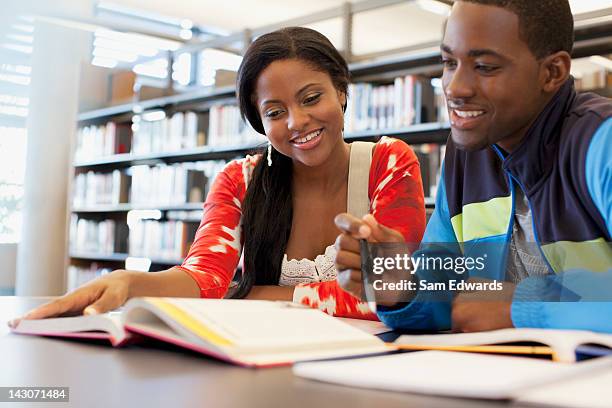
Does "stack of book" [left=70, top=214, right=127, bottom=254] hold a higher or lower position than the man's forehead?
lower

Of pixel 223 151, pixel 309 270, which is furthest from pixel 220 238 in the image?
pixel 223 151

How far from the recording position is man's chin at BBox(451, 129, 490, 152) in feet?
3.43

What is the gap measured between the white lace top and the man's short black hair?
64cm

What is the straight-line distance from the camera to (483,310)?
875 millimetres

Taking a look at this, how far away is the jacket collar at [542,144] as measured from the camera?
39.9 inches

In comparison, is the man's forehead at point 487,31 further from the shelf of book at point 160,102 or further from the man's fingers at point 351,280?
the shelf of book at point 160,102

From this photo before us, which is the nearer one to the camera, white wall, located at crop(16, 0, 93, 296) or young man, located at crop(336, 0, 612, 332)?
young man, located at crop(336, 0, 612, 332)

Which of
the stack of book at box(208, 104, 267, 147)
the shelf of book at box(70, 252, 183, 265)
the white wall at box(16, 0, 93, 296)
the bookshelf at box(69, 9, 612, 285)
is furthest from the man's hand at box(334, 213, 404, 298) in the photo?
the white wall at box(16, 0, 93, 296)

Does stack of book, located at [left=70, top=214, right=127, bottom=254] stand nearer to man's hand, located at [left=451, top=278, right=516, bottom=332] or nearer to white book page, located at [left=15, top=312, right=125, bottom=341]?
white book page, located at [left=15, top=312, right=125, bottom=341]

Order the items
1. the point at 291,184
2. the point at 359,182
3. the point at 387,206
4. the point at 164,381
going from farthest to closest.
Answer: the point at 291,184 < the point at 359,182 < the point at 387,206 < the point at 164,381

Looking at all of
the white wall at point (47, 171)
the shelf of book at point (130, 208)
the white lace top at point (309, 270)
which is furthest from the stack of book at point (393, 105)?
the white wall at point (47, 171)

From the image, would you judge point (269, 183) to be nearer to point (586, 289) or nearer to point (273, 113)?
point (273, 113)

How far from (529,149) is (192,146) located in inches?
148

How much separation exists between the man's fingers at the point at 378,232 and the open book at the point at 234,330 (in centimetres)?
13
